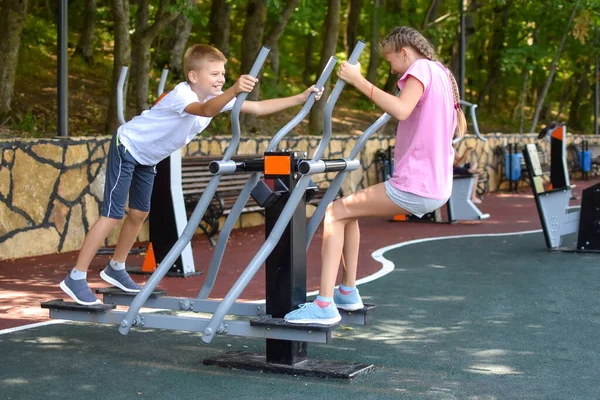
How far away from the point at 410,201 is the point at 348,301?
710 millimetres

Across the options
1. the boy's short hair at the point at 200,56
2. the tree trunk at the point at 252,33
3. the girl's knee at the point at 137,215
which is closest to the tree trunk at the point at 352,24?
the tree trunk at the point at 252,33

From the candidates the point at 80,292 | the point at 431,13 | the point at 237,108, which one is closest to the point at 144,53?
the point at 80,292

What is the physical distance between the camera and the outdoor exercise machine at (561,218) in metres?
10.6

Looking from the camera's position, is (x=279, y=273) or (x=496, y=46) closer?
(x=279, y=273)

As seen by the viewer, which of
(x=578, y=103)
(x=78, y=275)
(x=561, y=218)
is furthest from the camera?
(x=578, y=103)

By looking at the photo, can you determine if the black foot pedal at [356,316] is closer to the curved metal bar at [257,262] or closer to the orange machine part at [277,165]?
the curved metal bar at [257,262]

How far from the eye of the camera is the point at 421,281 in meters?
8.78

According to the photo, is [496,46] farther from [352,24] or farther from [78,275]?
[78,275]

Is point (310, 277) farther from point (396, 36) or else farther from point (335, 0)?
point (335, 0)

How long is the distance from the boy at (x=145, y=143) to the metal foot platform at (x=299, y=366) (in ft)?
3.04

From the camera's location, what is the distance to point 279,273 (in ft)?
17.7

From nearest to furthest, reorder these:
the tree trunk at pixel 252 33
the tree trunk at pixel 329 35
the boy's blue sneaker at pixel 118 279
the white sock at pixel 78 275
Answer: the white sock at pixel 78 275 → the boy's blue sneaker at pixel 118 279 → the tree trunk at pixel 252 33 → the tree trunk at pixel 329 35

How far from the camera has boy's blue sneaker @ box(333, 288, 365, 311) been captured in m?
5.57

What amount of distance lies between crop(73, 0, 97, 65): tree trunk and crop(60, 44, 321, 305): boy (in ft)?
45.8
